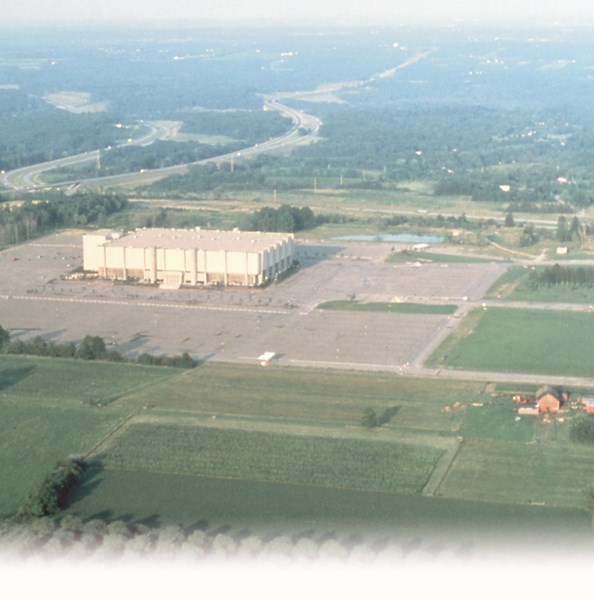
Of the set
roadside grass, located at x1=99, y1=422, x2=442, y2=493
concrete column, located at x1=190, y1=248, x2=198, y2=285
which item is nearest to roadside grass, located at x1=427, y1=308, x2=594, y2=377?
roadside grass, located at x1=99, y1=422, x2=442, y2=493

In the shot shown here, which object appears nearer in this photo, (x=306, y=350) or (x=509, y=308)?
(x=306, y=350)

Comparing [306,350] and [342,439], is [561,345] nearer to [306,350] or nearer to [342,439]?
[306,350]

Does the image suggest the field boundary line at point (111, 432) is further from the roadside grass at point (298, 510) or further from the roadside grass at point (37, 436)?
the roadside grass at point (298, 510)

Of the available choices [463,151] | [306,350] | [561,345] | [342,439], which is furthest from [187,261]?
[463,151]

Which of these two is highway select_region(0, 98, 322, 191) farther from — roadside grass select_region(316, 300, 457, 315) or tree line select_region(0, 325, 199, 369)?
tree line select_region(0, 325, 199, 369)

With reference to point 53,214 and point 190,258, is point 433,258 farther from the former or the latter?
point 53,214

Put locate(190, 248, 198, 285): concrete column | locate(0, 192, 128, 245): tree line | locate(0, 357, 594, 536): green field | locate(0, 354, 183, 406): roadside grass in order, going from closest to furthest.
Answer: locate(0, 357, 594, 536): green field, locate(0, 354, 183, 406): roadside grass, locate(190, 248, 198, 285): concrete column, locate(0, 192, 128, 245): tree line
